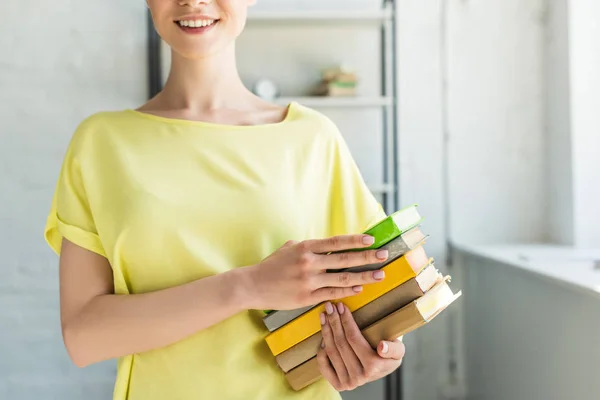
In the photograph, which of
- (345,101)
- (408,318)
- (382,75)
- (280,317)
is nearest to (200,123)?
(280,317)

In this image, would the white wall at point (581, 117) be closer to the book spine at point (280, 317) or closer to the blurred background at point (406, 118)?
the blurred background at point (406, 118)

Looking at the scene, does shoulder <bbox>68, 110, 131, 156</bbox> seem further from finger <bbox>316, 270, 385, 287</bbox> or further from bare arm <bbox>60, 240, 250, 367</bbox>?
finger <bbox>316, 270, 385, 287</bbox>

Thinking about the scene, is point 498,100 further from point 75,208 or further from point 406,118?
point 75,208

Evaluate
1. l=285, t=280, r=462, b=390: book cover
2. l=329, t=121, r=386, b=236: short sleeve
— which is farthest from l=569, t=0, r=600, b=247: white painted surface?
l=285, t=280, r=462, b=390: book cover

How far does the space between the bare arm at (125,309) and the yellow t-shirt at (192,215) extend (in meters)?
0.03

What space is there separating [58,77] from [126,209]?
1.36 meters

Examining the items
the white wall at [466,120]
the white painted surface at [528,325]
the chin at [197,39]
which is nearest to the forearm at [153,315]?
the chin at [197,39]

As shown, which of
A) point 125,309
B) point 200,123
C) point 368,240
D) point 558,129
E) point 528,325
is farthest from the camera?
point 558,129

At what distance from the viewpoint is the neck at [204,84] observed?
0.91 m

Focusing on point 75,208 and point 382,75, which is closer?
point 75,208

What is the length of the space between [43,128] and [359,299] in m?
1.56

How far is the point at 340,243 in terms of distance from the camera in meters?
0.70

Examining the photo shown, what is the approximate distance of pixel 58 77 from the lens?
1.98 meters

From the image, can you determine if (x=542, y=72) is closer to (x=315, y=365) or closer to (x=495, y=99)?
(x=495, y=99)
